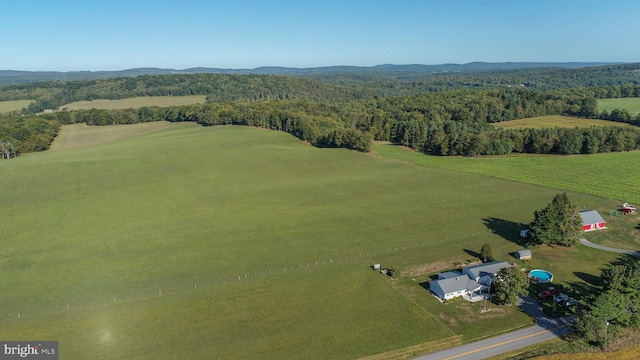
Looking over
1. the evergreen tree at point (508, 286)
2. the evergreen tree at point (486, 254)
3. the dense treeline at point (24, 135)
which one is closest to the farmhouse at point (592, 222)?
the evergreen tree at point (486, 254)

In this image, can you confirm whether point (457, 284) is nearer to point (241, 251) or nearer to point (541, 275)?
point (541, 275)

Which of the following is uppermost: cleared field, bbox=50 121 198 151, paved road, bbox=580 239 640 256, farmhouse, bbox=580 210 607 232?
cleared field, bbox=50 121 198 151

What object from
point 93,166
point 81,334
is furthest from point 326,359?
point 93,166

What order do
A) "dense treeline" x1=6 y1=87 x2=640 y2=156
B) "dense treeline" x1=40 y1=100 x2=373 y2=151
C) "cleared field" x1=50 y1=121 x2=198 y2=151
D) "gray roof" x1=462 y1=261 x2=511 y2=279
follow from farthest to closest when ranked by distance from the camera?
"dense treeline" x1=40 y1=100 x2=373 y2=151, "cleared field" x1=50 y1=121 x2=198 y2=151, "dense treeline" x1=6 y1=87 x2=640 y2=156, "gray roof" x1=462 y1=261 x2=511 y2=279

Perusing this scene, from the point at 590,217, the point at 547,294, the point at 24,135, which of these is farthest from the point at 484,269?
the point at 24,135

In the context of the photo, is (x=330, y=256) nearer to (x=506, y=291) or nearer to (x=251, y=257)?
(x=251, y=257)

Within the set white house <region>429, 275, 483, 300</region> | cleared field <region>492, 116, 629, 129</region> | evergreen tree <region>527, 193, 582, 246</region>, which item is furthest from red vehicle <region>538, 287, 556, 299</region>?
cleared field <region>492, 116, 629, 129</region>

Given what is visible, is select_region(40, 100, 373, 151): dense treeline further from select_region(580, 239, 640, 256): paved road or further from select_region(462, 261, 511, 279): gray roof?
select_region(462, 261, 511, 279): gray roof

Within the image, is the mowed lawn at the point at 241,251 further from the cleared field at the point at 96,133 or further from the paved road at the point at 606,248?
the cleared field at the point at 96,133
